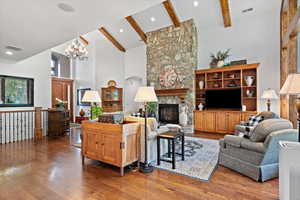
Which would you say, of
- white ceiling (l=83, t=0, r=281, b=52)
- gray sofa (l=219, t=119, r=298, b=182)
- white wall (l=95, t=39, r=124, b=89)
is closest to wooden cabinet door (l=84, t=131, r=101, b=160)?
gray sofa (l=219, t=119, r=298, b=182)

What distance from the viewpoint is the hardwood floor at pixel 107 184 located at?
2096 millimetres

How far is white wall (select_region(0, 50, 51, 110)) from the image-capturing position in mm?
5253

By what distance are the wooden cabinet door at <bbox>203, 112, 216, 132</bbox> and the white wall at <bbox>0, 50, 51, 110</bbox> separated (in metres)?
6.07

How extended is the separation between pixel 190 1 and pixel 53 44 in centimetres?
468

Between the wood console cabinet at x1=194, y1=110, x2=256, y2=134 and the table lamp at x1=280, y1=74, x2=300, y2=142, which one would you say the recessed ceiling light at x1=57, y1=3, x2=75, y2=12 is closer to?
the table lamp at x1=280, y1=74, x2=300, y2=142

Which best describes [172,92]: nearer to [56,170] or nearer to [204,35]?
[204,35]

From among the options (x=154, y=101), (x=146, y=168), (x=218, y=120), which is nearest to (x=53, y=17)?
(x=154, y=101)

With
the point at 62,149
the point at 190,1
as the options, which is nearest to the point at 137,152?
the point at 62,149

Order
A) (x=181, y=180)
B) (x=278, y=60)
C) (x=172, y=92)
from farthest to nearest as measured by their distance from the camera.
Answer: (x=172, y=92) < (x=278, y=60) < (x=181, y=180)

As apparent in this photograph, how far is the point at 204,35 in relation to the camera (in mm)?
6691

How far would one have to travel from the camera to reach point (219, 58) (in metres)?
6.11

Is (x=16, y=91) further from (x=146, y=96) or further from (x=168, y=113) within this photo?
(x=168, y=113)

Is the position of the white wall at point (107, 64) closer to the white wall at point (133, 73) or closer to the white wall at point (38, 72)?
the white wall at point (133, 73)

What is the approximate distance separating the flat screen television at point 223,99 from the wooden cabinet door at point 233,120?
0.36m
